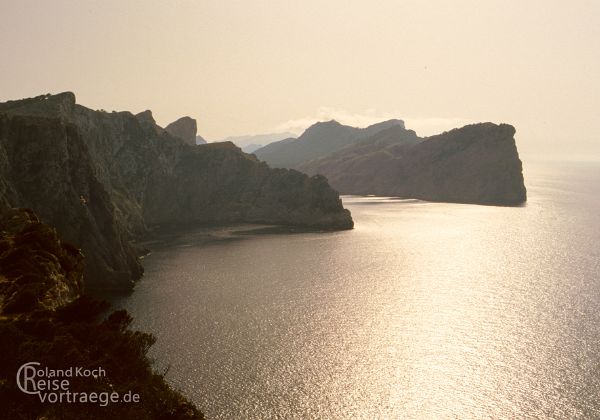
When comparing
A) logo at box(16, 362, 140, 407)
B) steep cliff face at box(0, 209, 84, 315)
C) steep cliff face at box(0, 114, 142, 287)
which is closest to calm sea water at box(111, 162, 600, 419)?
steep cliff face at box(0, 114, 142, 287)

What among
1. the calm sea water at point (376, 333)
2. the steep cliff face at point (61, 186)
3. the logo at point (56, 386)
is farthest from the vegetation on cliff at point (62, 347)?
the steep cliff face at point (61, 186)

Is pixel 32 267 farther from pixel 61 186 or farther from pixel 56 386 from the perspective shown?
pixel 61 186

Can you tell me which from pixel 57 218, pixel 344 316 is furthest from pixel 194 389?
pixel 57 218

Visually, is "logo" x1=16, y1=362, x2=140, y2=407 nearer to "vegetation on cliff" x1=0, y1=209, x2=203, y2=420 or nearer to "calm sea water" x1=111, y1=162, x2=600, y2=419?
"vegetation on cliff" x1=0, y1=209, x2=203, y2=420

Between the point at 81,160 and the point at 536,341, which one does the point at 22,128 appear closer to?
the point at 81,160

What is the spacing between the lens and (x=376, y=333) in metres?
87.4

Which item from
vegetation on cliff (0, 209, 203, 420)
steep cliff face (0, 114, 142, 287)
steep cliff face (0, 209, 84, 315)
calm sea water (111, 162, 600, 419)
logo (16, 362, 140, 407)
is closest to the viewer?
logo (16, 362, 140, 407)

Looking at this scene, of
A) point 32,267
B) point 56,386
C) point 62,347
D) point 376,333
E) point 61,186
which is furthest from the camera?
point 61,186

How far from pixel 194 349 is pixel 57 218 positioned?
179 ft

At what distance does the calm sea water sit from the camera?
201 ft

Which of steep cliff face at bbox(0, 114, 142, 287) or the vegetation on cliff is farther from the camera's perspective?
steep cliff face at bbox(0, 114, 142, 287)

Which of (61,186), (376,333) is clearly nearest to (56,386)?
(376,333)

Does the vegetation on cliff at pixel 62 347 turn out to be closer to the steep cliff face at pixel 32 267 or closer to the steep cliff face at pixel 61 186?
the steep cliff face at pixel 32 267

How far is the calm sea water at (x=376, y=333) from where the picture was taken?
2416 inches
